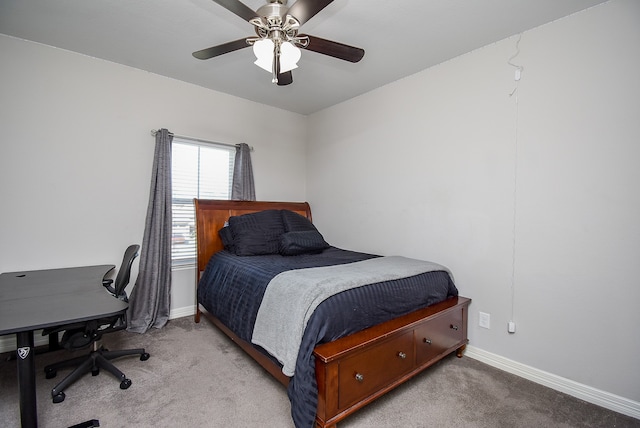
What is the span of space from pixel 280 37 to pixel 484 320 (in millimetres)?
2558

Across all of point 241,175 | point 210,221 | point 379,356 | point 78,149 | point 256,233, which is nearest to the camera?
point 379,356

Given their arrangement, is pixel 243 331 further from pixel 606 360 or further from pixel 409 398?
pixel 606 360

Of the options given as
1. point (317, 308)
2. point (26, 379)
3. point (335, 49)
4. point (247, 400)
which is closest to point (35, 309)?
point (26, 379)

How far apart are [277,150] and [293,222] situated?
3.97 feet

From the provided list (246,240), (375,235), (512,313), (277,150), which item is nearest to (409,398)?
(512,313)

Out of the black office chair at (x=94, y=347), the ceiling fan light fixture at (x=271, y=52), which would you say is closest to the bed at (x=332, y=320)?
the black office chair at (x=94, y=347)

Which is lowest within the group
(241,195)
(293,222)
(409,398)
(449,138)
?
(409,398)

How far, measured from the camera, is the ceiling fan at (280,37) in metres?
1.52

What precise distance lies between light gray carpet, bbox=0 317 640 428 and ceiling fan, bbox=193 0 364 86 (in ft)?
6.57

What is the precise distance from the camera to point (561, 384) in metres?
2.00

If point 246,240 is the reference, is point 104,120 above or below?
above

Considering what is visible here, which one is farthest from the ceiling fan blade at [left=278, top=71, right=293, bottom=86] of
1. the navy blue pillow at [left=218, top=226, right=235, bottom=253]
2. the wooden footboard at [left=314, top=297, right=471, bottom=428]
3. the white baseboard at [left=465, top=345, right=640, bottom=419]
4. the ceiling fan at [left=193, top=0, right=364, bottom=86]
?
the white baseboard at [left=465, top=345, right=640, bottom=419]

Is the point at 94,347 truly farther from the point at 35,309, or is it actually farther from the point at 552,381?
the point at 552,381

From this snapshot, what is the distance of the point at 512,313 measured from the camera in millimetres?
2262
